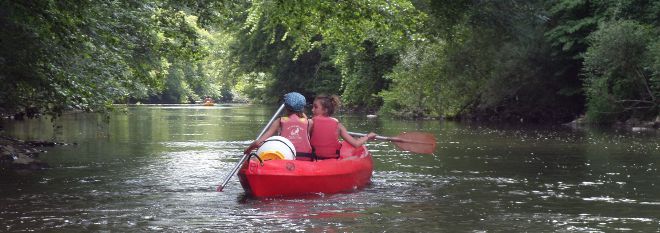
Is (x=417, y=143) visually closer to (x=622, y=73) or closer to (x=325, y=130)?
(x=325, y=130)

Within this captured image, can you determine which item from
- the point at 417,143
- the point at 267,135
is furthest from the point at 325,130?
the point at 417,143

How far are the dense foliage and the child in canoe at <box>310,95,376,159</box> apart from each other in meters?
2.69

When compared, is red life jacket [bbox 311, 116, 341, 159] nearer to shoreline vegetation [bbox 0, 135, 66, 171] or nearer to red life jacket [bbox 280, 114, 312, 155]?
red life jacket [bbox 280, 114, 312, 155]

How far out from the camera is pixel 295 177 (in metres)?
11.4

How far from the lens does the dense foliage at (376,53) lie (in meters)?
14.7

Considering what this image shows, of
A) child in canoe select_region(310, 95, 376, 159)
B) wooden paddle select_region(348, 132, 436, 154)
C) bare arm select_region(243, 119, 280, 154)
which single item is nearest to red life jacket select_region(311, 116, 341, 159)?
child in canoe select_region(310, 95, 376, 159)

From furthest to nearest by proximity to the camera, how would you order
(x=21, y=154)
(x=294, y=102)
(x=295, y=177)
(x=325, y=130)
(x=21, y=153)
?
(x=21, y=153)
(x=21, y=154)
(x=325, y=130)
(x=294, y=102)
(x=295, y=177)

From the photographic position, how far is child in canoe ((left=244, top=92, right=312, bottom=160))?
1243 cm

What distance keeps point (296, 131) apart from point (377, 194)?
141 centimetres

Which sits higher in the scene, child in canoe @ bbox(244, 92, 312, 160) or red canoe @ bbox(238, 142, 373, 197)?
child in canoe @ bbox(244, 92, 312, 160)

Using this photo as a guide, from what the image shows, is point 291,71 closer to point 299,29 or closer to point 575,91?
point 575,91

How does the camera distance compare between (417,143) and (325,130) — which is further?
(417,143)

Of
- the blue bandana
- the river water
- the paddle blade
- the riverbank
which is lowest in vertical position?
the river water

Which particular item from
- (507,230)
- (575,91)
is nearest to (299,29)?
(507,230)
